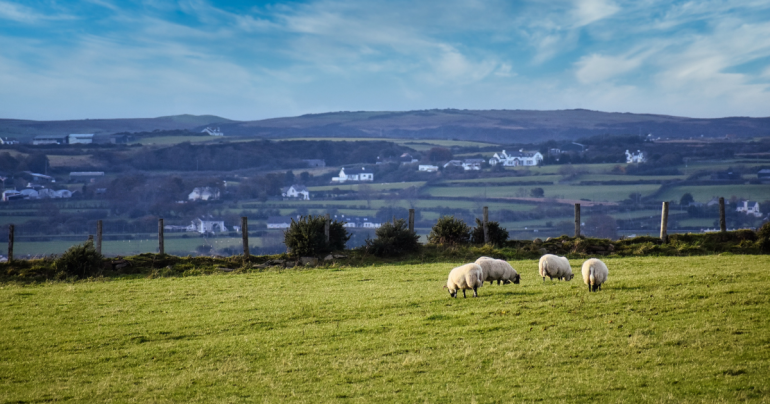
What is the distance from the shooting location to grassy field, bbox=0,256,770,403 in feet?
30.3

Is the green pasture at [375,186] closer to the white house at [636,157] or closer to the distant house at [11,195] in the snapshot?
the white house at [636,157]

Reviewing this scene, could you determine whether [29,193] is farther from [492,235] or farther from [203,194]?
[492,235]

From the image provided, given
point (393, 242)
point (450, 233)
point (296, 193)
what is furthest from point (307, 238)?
point (296, 193)

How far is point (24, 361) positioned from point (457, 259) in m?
18.1

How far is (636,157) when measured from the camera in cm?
14125

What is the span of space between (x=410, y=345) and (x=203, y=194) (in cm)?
12567

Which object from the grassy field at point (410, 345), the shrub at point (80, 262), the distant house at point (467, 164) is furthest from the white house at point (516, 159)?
the grassy field at point (410, 345)

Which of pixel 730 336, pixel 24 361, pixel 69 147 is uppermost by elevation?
pixel 69 147

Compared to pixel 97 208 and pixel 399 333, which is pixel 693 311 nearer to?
pixel 399 333

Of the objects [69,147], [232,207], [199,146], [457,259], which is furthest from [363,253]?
[69,147]

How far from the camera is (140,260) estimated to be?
89.2 ft

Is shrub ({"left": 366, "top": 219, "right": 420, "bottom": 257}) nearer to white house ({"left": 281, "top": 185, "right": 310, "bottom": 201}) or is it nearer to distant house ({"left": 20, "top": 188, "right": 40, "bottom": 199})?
white house ({"left": 281, "top": 185, "right": 310, "bottom": 201})

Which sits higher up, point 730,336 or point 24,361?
point 730,336

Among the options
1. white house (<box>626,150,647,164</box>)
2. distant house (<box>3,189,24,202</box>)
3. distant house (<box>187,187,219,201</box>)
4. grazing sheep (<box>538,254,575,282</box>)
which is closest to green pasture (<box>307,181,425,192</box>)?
distant house (<box>187,187,219,201</box>)
